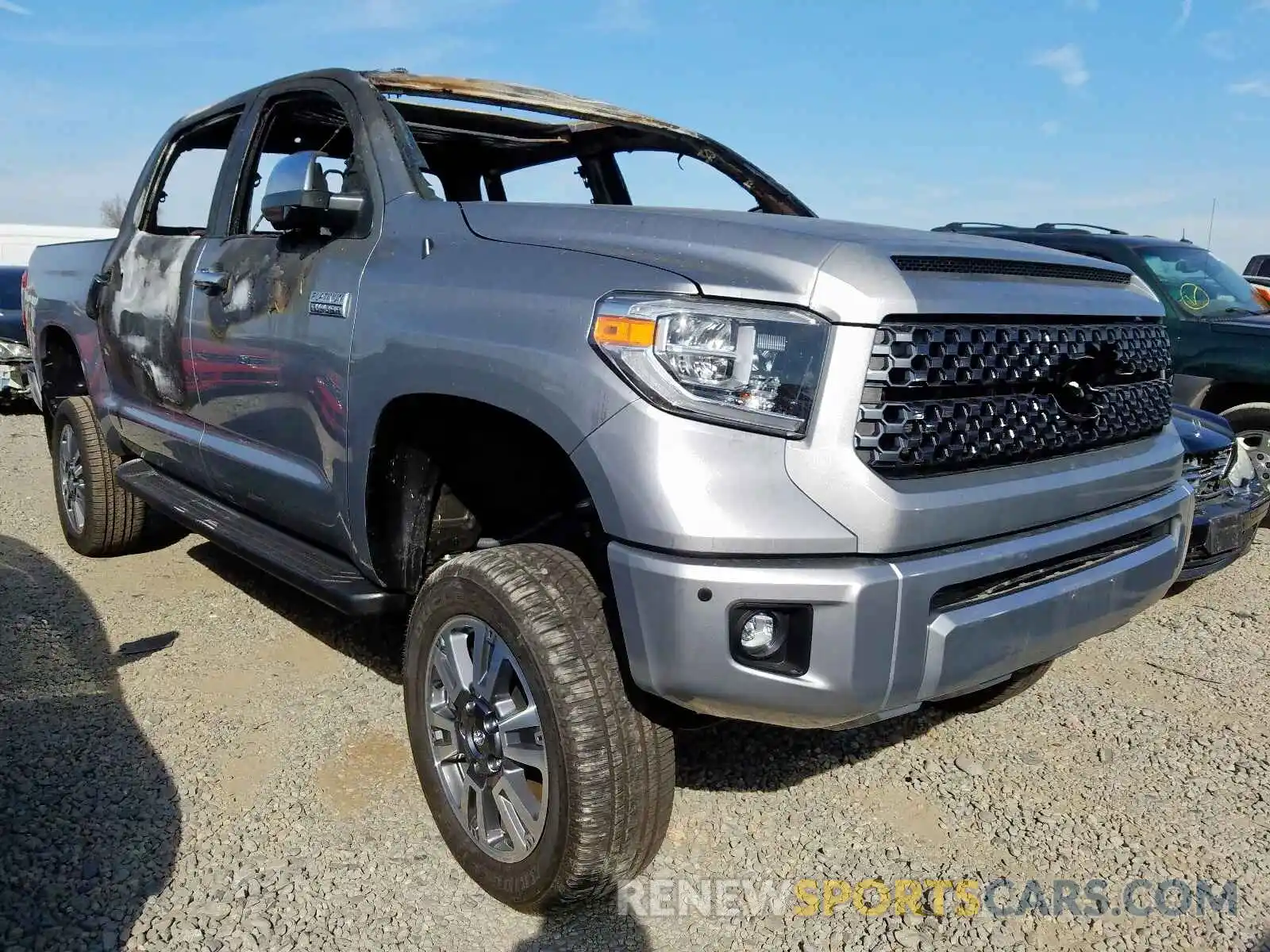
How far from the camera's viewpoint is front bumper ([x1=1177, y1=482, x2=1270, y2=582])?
4.22 meters

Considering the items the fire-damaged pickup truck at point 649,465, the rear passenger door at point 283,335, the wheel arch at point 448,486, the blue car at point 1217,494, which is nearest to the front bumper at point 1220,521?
the blue car at point 1217,494

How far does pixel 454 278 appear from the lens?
248 cm

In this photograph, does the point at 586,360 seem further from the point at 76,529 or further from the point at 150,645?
the point at 76,529

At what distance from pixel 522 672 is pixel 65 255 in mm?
4074

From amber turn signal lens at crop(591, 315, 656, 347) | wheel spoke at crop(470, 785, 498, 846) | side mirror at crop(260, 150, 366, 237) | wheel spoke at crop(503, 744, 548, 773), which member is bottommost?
wheel spoke at crop(470, 785, 498, 846)

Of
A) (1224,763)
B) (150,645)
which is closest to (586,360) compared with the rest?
(1224,763)

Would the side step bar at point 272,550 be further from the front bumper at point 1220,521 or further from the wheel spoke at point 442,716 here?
the front bumper at point 1220,521

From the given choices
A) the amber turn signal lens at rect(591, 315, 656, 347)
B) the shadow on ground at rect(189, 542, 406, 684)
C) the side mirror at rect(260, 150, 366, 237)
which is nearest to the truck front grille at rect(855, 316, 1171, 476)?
the amber turn signal lens at rect(591, 315, 656, 347)

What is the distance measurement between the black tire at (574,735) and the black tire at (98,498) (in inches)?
130

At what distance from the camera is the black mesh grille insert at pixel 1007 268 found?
2.14m

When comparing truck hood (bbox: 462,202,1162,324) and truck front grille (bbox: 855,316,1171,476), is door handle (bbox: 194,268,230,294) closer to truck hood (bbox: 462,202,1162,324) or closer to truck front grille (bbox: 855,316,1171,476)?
truck hood (bbox: 462,202,1162,324)

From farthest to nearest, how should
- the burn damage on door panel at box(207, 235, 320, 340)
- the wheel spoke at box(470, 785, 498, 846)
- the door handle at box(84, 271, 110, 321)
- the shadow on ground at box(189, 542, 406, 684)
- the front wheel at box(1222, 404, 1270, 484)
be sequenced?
the front wheel at box(1222, 404, 1270, 484), the door handle at box(84, 271, 110, 321), the shadow on ground at box(189, 542, 406, 684), the burn damage on door panel at box(207, 235, 320, 340), the wheel spoke at box(470, 785, 498, 846)

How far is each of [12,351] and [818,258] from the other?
11139 mm

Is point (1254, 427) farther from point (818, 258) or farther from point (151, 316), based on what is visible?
point (151, 316)
